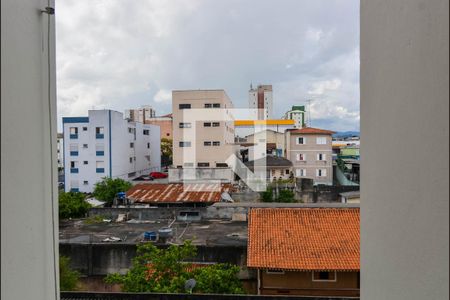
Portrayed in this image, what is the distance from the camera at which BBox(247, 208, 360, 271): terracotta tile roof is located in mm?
4371

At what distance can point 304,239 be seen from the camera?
4812 millimetres

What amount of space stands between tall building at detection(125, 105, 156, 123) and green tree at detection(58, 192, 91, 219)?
1093cm

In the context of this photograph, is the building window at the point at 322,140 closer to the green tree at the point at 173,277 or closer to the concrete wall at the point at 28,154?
the green tree at the point at 173,277

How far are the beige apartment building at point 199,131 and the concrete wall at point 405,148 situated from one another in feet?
40.5

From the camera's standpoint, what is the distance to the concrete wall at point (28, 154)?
23.7 inches

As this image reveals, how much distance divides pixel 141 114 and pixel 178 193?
12.9 m

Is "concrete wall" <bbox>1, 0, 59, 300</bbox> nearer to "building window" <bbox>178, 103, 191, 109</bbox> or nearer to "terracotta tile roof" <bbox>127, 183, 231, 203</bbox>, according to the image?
"terracotta tile roof" <bbox>127, 183, 231, 203</bbox>

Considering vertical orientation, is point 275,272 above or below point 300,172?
below

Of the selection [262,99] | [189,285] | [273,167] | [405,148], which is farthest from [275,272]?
[262,99]

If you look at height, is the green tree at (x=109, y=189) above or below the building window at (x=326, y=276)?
above

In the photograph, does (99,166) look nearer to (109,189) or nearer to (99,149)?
(99,149)

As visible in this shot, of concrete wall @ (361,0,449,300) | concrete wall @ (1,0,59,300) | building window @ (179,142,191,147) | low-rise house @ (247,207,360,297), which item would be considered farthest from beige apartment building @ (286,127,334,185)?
→ concrete wall @ (1,0,59,300)

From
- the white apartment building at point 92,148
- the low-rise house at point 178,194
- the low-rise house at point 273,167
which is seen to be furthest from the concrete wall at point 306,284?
the white apartment building at point 92,148

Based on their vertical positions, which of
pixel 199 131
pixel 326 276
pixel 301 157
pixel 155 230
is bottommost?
pixel 155 230
